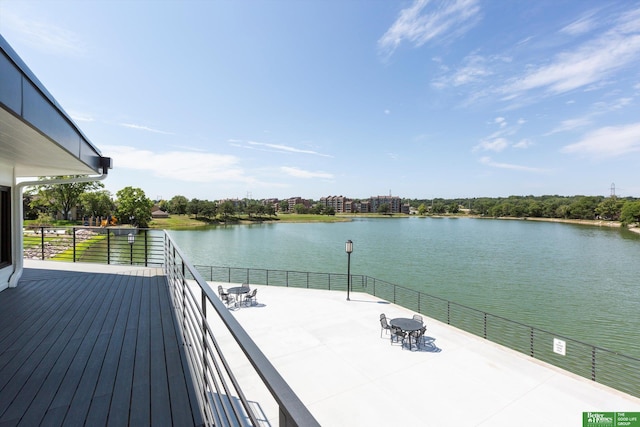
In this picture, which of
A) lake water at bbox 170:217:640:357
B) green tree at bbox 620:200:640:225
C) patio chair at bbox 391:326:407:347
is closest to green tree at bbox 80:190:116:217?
lake water at bbox 170:217:640:357

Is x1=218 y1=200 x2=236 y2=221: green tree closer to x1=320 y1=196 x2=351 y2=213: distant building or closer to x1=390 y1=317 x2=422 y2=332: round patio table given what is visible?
x1=390 y1=317 x2=422 y2=332: round patio table

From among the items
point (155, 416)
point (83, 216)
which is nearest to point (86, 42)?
point (155, 416)

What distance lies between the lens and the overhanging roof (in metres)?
1.65

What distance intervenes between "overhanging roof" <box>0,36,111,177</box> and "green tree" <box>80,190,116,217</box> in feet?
153

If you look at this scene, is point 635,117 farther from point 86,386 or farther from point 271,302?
point 86,386

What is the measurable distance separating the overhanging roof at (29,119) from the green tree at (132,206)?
45155 millimetres

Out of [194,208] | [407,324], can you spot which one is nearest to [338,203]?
[194,208]

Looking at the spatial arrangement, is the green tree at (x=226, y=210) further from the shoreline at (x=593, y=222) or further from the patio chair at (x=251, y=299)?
the shoreline at (x=593, y=222)

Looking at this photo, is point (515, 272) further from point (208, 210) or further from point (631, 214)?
point (631, 214)

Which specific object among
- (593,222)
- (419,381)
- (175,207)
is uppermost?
(175,207)

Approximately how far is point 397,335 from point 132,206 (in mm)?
46157

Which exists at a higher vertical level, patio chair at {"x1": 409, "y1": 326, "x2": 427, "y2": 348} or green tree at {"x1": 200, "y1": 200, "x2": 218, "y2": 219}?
green tree at {"x1": 200, "y1": 200, "x2": 218, "y2": 219}

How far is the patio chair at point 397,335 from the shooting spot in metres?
6.32

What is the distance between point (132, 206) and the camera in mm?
41812
